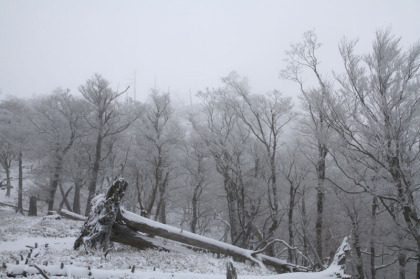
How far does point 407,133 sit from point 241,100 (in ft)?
36.3

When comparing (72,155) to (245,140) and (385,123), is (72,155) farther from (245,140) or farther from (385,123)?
(385,123)

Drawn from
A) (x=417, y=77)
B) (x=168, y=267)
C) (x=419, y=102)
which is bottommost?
(x=168, y=267)

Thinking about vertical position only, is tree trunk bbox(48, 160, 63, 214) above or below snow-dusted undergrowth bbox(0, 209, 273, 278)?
above

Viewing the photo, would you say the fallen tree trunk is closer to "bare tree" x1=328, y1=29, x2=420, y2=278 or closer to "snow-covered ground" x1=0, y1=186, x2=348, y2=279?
"snow-covered ground" x1=0, y1=186, x2=348, y2=279

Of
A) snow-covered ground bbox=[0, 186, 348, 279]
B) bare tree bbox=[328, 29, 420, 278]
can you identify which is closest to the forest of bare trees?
bare tree bbox=[328, 29, 420, 278]

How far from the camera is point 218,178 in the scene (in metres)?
24.3

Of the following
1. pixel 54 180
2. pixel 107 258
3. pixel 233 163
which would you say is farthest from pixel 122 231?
pixel 54 180

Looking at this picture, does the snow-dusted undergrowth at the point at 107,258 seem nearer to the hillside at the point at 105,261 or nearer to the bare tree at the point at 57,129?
the hillside at the point at 105,261

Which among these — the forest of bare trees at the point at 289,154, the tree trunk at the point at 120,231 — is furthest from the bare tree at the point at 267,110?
the tree trunk at the point at 120,231

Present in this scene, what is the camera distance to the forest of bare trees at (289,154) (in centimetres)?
885

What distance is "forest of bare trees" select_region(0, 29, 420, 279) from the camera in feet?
29.0

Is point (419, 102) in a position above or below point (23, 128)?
below

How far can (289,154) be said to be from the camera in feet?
57.1

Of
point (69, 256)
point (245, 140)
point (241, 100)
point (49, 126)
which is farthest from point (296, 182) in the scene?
point (49, 126)
